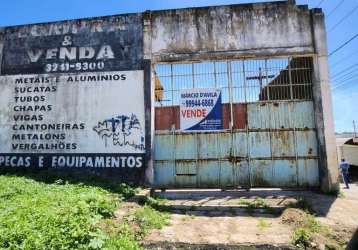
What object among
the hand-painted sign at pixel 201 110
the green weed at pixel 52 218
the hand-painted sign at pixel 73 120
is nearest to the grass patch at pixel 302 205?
the hand-painted sign at pixel 201 110

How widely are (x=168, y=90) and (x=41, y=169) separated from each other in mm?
4676

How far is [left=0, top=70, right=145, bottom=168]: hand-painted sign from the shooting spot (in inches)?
444

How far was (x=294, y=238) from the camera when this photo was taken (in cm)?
695

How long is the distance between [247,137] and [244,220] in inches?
134

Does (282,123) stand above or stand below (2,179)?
above

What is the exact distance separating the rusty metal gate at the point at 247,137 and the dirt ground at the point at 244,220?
680 mm

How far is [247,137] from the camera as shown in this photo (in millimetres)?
11273

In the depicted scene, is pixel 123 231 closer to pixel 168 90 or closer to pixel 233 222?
pixel 233 222

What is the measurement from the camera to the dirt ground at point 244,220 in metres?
7.11

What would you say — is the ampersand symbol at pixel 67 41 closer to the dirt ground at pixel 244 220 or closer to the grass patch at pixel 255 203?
the dirt ground at pixel 244 220

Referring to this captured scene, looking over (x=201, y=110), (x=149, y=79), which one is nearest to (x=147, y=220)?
(x=201, y=110)

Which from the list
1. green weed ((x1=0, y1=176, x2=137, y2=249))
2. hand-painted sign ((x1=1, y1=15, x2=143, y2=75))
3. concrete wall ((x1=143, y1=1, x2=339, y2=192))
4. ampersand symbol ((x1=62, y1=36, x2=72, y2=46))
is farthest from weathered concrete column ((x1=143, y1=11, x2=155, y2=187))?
ampersand symbol ((x1=62, y1=36, x2=72, y2=46))

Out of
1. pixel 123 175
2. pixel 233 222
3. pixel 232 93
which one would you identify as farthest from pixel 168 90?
pixel 233 222

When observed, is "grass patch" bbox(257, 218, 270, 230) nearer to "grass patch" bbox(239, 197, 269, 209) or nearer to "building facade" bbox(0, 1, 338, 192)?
"grass patch" bbox(239, 197, 269, 209)
